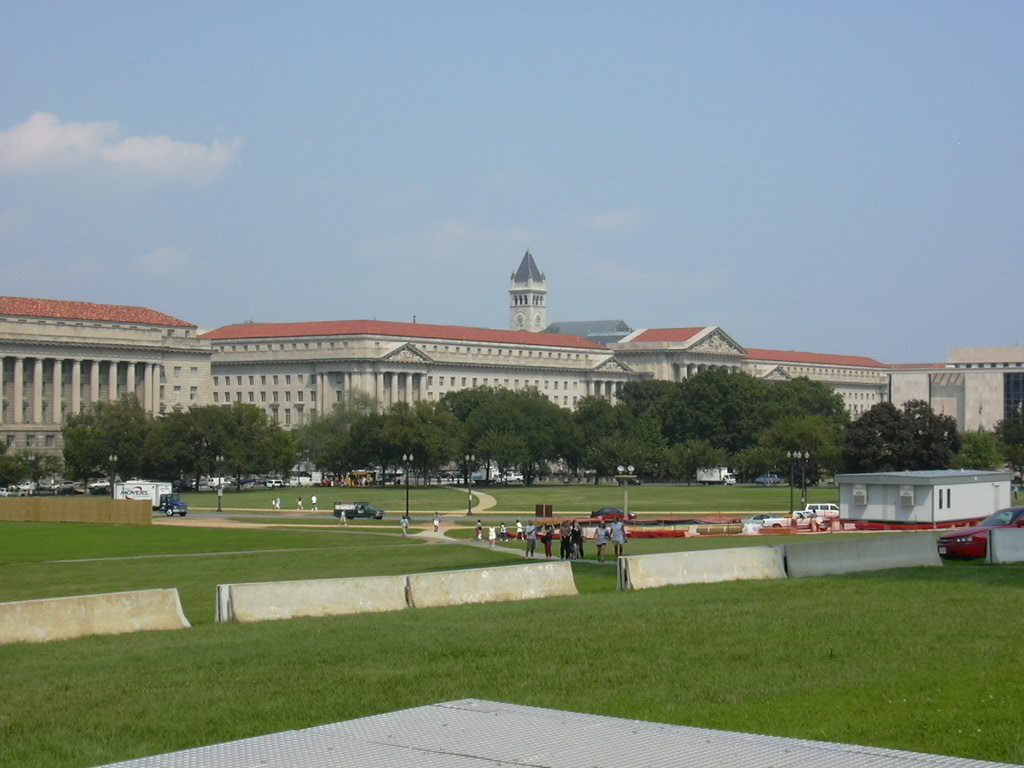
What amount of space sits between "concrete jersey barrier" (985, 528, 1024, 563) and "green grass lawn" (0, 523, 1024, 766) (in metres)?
5.84

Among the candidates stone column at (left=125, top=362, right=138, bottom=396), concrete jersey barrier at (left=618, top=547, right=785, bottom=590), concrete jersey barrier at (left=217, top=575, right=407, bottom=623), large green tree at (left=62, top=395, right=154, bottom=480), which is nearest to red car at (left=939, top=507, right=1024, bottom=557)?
concrete jersey barrier at (left=618, top=547, right=785, bottom=590)

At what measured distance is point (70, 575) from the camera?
5053 centimetres

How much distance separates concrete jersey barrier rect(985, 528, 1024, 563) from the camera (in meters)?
35.7

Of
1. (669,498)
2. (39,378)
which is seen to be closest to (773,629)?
(669,498)

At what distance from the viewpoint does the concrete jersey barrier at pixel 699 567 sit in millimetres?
30172

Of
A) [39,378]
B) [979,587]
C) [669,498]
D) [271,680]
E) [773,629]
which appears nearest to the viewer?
[271,680]

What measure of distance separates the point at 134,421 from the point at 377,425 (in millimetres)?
24577

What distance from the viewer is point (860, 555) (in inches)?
1316

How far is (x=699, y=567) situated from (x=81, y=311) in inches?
6519

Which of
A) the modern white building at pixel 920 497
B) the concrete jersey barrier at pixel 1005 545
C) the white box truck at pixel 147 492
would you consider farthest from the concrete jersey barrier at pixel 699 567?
the white box truck at pixel 147 492

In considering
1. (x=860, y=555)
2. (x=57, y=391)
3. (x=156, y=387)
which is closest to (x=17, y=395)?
(x=57, y=391)

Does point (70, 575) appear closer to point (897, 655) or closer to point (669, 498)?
point (897, 655)

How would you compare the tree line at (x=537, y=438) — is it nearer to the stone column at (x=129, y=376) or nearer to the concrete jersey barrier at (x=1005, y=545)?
the stone column at (x=129, y=376)

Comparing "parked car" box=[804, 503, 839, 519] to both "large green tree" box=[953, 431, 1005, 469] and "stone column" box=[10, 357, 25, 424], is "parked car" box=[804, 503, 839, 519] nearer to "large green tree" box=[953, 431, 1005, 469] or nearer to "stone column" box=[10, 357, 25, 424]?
"large green tree" box=[953, 431, 1005, 469]
